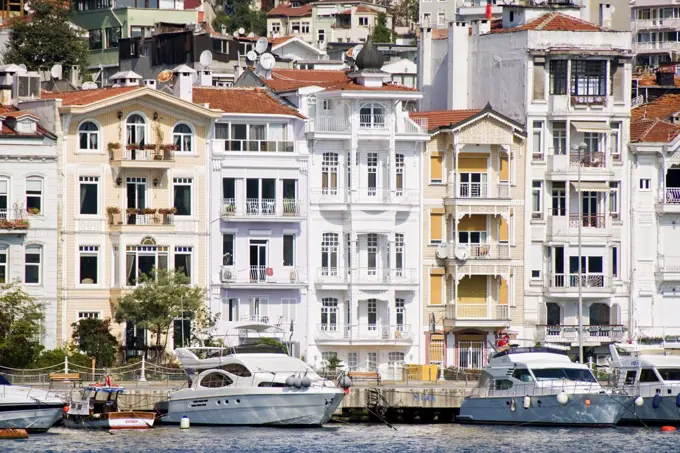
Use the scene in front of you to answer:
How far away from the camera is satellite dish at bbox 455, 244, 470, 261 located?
102 m

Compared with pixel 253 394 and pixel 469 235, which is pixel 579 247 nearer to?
pixel 469 235

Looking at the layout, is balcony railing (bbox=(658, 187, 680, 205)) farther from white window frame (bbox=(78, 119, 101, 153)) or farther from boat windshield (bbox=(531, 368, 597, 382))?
white window frame (bbox=(78, 119, 101, 153))

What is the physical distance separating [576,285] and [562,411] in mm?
14725

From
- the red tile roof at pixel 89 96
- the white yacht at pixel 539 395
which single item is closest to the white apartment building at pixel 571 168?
the white yacht at pixel 539 395

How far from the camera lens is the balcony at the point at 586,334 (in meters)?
104

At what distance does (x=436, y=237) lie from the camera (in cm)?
10288

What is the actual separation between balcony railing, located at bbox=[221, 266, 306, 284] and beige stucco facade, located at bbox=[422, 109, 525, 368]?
627 centimetres

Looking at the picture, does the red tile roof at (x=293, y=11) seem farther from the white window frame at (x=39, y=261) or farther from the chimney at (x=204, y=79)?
the white window frame at (x=39, y=261)

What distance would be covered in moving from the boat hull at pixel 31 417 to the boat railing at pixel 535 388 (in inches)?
678

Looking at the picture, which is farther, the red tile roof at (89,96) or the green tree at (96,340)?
the red tile roof at (89,96)

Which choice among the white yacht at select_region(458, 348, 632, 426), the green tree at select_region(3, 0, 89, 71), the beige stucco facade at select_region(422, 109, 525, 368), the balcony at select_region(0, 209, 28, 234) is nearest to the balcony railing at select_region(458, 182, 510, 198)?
the beige stucco facade at select_region(422, 109, 525, 368)

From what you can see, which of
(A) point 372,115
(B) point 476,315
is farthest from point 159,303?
(B) point 476,315

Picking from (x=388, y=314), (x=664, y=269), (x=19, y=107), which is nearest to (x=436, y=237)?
(x=388, y=314)

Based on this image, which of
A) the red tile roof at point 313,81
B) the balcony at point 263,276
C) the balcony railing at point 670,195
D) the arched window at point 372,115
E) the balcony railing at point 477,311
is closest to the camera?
the balcony at point 263,276
